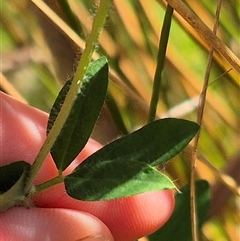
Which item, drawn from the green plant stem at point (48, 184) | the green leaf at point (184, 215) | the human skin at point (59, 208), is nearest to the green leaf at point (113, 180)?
the green plant stem at point (48, 184)

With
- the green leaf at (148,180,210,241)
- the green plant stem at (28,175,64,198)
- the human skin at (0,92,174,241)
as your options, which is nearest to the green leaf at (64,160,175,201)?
the green plant stem at (28,175,64,198)

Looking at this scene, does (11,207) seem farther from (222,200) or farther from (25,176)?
(222,200)

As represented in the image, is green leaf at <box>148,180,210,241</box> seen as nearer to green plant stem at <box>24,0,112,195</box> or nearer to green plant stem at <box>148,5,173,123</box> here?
green plant stem at <box>148,5,173,123</box>

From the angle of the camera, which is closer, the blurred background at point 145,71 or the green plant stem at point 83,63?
the green plant stem at point 83,63

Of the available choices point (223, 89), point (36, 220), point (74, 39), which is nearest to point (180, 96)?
point (223, 89)

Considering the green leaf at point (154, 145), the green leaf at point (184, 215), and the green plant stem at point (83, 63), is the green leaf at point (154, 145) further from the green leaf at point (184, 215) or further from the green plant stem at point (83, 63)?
the green leaf at point (184, 215)

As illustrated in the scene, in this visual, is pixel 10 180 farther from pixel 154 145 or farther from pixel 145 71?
pixel 145 71
